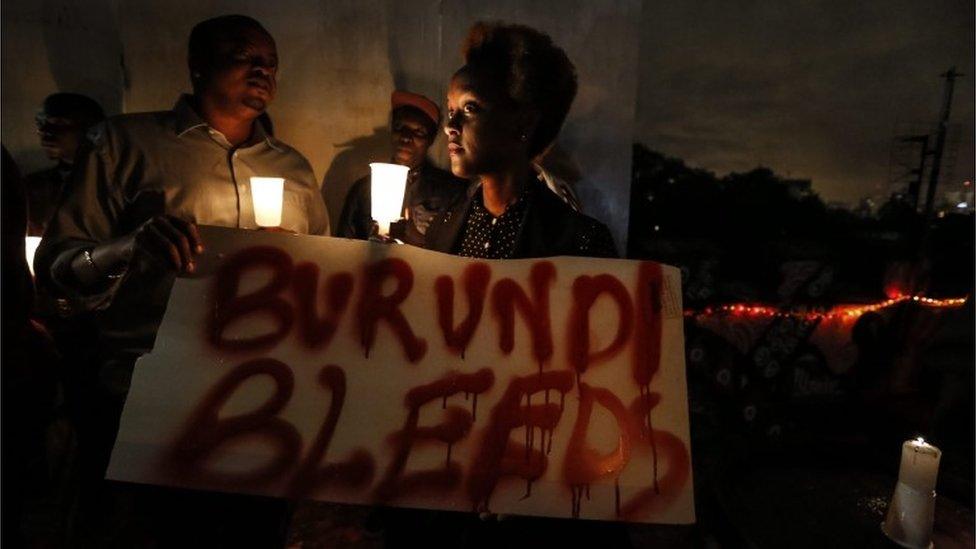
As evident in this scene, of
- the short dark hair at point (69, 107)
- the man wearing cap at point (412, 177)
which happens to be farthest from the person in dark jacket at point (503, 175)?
the short dark hair at point (69, 107)

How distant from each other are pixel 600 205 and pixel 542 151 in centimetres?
174

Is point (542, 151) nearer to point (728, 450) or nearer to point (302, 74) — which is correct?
point (728, 450)

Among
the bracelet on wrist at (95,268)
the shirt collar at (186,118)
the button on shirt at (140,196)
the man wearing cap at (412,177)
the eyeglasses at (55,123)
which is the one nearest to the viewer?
the bracelet on wrist at (95,268)

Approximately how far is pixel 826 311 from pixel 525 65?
4926 millimetres

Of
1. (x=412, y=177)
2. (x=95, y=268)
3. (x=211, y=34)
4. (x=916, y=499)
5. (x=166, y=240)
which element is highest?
(x=211, y=34)

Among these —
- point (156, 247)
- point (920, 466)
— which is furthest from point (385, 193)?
point (920, 466)

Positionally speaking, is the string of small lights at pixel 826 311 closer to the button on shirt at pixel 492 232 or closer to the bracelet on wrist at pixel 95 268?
the button on shirt at pixel 492 232

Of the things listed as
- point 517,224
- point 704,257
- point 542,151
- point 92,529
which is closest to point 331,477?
point 517,224

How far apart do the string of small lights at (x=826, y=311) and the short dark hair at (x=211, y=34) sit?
4416 mm

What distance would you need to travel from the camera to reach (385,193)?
2070 millimetres

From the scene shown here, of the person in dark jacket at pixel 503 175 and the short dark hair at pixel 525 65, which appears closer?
the person in dark jacket at pixel 503 175

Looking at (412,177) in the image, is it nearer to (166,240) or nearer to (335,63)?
(335,63)

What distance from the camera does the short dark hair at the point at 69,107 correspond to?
3.13 metres

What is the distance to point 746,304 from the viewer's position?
17.0 feet
